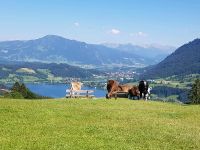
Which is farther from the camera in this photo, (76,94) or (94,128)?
(76,94)

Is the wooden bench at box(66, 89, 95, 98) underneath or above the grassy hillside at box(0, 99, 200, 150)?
above

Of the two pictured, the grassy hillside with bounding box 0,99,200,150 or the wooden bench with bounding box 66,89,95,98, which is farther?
the wooden bench with bounding box 66,89,95,98

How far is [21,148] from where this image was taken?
2562cm

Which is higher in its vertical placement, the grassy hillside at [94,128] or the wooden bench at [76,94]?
the wooden bench at [76,94]

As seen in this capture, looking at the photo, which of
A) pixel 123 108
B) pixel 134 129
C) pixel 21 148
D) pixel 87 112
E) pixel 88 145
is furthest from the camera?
pixel 123 108

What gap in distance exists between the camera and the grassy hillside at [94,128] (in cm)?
2816

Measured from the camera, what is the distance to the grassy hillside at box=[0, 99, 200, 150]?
28.2 meters

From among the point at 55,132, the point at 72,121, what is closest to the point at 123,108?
the point at 72,121

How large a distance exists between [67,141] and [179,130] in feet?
36.9

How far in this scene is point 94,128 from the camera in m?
33.5

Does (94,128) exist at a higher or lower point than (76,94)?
lower

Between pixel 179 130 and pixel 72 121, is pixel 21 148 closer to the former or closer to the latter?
pixel 72 121

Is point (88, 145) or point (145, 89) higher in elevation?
point (145, 89)

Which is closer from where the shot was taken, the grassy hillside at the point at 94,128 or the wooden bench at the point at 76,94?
the grassy hillside at the point at 94,128
